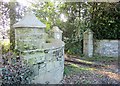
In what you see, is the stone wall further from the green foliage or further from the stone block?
the stone block

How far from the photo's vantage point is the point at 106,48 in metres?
5.33

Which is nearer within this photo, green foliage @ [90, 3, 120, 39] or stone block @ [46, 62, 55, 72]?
stone block @ [46, 62, 55, 72]

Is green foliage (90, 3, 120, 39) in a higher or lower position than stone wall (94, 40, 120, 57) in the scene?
higher

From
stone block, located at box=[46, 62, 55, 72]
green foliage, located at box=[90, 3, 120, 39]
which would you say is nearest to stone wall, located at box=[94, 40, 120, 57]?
green foliage, located at box=[90, 3, 120, 39]

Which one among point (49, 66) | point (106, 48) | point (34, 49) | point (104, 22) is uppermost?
point (104, 22)

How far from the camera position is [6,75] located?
57.9 inches

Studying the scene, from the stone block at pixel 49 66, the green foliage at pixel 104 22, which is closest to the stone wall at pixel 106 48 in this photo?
the green foliage at pixel 104 22

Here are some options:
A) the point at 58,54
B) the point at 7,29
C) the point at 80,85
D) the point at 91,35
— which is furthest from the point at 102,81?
the point at 91,35

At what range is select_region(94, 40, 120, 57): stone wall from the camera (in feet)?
17.3

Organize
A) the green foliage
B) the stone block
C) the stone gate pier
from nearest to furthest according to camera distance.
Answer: the stone gate pier → the stone block → the green foliage

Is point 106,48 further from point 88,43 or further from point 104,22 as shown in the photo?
point 104,22

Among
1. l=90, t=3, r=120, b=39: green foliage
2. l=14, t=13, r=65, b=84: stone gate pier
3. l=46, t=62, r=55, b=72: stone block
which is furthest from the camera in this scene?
l=90, t=3, r=120, b=39: green foliage

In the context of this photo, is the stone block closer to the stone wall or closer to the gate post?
the gate post

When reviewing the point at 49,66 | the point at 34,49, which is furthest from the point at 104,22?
the point at 34,49
